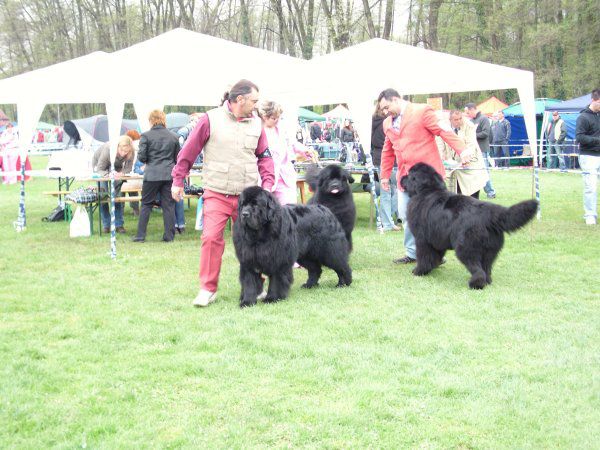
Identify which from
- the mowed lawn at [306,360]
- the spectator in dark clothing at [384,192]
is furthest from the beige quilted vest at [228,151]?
the spectator in dark clothing at [384,192]

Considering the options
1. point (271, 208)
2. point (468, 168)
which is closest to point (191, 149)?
point (271, 208)

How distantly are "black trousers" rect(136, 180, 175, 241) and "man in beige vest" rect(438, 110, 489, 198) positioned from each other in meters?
4.45

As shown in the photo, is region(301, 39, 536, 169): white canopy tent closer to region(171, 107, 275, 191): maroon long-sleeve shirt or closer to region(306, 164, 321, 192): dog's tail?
region(306, 164, 321, 192): dog's tail

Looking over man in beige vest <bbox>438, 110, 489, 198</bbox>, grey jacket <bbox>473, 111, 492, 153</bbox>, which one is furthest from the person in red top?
grey jacket <bbox>473, 111, 492, 153</bbox>

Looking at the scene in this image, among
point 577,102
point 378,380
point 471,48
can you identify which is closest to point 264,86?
point 378,380

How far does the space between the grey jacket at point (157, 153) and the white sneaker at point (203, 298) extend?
3.76 m

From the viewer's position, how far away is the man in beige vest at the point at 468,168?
10.0 metres

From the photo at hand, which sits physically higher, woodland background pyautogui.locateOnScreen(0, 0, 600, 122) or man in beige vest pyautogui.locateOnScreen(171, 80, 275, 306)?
woodland background pyautogui.locateOnScreen(0, 0, 600, 122)

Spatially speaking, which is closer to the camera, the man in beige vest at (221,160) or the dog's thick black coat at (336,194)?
the man in beige vest at (221,160)

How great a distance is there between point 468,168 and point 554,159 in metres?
13.1

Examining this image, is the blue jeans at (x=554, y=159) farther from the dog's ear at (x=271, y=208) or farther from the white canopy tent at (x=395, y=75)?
the dog's ear at (x=271, y=208)

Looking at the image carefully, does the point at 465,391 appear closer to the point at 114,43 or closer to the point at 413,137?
the point at 413,137

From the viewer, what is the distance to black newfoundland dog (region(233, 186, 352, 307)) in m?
5.21

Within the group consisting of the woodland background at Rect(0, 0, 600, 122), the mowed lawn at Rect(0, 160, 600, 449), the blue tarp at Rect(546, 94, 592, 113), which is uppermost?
the woodland background at Rect(0, 0, 600, 122)
